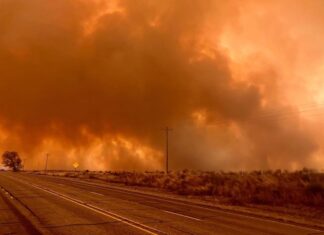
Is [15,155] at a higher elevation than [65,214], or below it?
Result: higher

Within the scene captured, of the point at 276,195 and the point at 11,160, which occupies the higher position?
the point at 11,160

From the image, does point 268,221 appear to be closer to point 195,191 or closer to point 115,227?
point 115,227

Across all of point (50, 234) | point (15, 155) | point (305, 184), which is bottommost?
point (50, 234)

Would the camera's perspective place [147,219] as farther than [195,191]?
No

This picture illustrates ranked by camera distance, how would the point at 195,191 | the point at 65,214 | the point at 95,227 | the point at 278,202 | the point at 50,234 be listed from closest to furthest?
the point at 50,234, the point at 95,227, the point at 65,214, the point at 278,202, the point at 195,191

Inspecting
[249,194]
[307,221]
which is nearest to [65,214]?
[307,221]

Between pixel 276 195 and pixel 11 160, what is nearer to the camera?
pixel 276 195

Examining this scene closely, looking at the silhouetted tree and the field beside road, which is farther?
the silhouetted tree

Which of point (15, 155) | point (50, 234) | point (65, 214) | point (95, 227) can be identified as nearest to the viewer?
point (50, 234)

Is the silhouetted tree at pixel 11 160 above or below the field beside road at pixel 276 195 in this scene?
above

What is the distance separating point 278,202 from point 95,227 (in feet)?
44.5

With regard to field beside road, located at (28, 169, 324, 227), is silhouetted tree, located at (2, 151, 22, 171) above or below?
above

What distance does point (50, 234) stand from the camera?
9.02 m

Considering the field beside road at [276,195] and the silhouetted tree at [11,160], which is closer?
the field beside road at [276,195]
